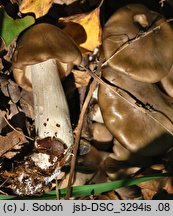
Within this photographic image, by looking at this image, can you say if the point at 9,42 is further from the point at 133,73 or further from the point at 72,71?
the point at 133,73

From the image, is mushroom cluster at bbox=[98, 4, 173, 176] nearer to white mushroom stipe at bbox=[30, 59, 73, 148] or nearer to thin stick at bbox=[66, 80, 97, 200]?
thin stick at bbox=[66, 80, 97, 200]

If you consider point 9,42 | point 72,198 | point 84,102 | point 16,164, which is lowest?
point 72,198

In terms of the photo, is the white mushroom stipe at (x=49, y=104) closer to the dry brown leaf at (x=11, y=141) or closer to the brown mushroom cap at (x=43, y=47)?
the brown mushroom cap at (x=43, y=47)

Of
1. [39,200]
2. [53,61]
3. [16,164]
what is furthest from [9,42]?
[39,200]

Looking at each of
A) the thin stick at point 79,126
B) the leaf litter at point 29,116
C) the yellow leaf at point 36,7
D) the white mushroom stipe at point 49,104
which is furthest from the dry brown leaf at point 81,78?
the yellow leaf at point 36,7

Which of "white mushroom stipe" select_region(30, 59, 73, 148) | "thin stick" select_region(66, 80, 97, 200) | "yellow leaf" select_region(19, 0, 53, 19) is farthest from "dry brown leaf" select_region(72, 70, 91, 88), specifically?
→ "yellow leaf" select_region(19, 0, 53, 19)
